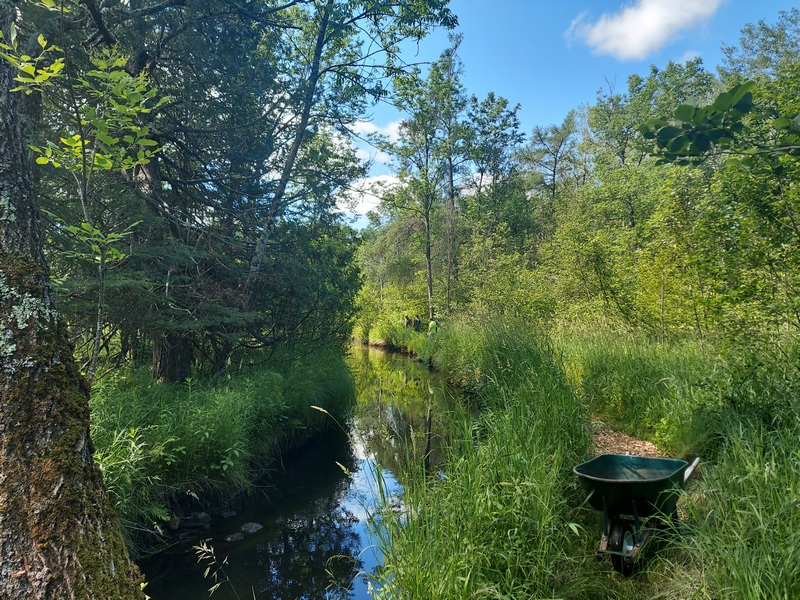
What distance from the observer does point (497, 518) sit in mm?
3068

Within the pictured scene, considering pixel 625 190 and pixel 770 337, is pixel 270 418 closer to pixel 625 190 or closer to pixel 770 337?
pixel 770 337

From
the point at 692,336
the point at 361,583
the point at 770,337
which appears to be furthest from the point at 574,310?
the point at 361,583

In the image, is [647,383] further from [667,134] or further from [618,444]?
[667,134]

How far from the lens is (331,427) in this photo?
8398 mm

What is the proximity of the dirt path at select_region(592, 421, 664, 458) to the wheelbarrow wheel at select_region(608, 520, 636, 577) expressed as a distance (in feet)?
5.43

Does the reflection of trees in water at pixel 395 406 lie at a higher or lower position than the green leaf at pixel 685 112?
lower

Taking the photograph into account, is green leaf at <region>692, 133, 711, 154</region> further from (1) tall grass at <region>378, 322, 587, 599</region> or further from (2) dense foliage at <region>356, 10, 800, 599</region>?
(1) tall grass at <region>378, 322, 587, 599</region>

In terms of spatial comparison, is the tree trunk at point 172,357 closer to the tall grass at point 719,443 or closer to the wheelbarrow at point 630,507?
the wheelbarrow at point 630,507

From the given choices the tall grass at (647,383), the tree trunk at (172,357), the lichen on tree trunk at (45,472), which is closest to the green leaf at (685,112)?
the lichen on tree trunk at (45,472)

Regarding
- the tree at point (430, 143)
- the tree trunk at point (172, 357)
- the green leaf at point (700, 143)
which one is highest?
the tree at point (430, 143)

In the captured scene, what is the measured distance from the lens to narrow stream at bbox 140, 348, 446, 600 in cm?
379

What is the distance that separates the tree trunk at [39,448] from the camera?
1290mm

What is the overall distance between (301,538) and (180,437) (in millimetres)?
1777

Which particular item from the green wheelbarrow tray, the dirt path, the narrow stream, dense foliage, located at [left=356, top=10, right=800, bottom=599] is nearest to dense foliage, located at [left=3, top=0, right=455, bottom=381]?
the narrow stream
